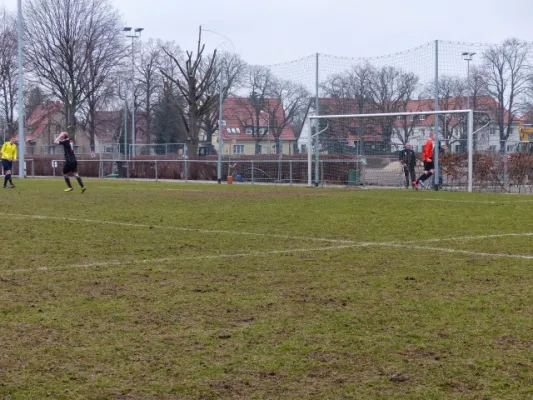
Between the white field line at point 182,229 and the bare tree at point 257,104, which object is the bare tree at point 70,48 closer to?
the bare tree at point 257,104

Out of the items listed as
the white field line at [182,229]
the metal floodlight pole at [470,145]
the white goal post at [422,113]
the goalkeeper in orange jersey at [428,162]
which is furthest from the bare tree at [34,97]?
the white field line at [182,229]

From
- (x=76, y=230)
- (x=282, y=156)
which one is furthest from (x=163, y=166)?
(x=76, y=230)

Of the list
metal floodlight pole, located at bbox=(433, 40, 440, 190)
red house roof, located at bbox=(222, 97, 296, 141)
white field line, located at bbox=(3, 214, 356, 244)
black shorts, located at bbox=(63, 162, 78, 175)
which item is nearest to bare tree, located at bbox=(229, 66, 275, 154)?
red house roof, located at bbox=(222, 97, 296, 141)

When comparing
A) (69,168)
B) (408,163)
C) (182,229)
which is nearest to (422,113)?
(408,163)

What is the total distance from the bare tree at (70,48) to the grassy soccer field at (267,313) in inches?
2022

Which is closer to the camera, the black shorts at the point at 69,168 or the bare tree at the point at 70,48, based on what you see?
the black shorts at the point at 69,168

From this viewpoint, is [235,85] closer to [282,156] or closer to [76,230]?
[282,156]

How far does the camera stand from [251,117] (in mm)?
39906

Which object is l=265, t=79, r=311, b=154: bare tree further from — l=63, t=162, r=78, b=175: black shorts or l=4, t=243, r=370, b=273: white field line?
l=4, t=243, r=370, b=273: white field line

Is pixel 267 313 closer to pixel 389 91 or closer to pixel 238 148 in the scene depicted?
pixel 389 91

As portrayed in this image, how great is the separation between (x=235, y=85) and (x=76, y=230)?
36.9m

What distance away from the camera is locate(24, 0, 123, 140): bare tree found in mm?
60688

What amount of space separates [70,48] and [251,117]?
25.9 m

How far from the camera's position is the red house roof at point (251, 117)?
38.1 m
